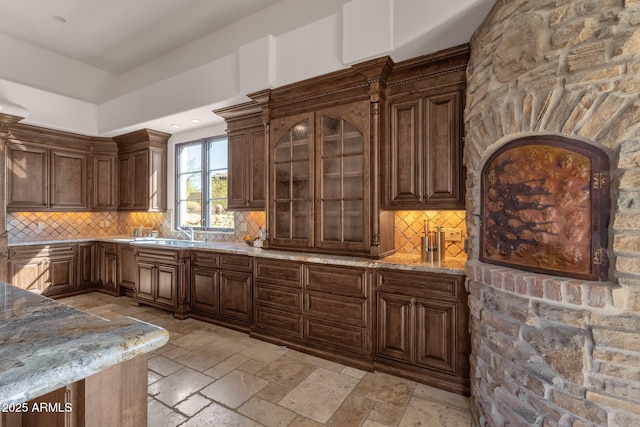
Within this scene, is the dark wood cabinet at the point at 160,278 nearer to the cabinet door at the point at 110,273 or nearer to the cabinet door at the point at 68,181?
the cabinet door at the point at 110,273

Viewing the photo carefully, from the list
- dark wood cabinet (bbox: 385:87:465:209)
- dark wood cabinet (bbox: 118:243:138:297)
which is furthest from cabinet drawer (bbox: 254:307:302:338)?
dark wood cabinet (bbox: 118:243:138:297)

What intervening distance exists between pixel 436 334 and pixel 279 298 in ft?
5.12

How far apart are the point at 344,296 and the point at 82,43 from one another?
5253 mm

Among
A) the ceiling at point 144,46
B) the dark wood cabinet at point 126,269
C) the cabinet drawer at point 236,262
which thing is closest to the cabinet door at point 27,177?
the ceiling at point 144,46

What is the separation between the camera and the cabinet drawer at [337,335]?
2.72 meters

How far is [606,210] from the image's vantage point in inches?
61.2

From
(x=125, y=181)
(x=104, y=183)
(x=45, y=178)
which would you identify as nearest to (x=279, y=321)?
(x=125, y=181)

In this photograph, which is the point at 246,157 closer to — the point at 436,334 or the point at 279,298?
the point at 279,298

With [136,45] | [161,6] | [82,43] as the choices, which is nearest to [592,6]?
[161,6]

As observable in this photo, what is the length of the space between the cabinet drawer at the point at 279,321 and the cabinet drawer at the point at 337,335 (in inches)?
4.2

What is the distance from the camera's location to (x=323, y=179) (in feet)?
10.2

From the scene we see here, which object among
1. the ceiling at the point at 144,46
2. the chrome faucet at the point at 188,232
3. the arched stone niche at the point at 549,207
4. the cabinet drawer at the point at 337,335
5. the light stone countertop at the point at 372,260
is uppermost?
the ceiling at the point at 144,46

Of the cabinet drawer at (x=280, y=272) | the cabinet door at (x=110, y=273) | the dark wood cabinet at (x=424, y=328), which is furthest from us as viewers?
the cabinet door at (x=110, y=273)

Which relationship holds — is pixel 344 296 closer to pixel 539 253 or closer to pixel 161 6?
pixel 539 253
